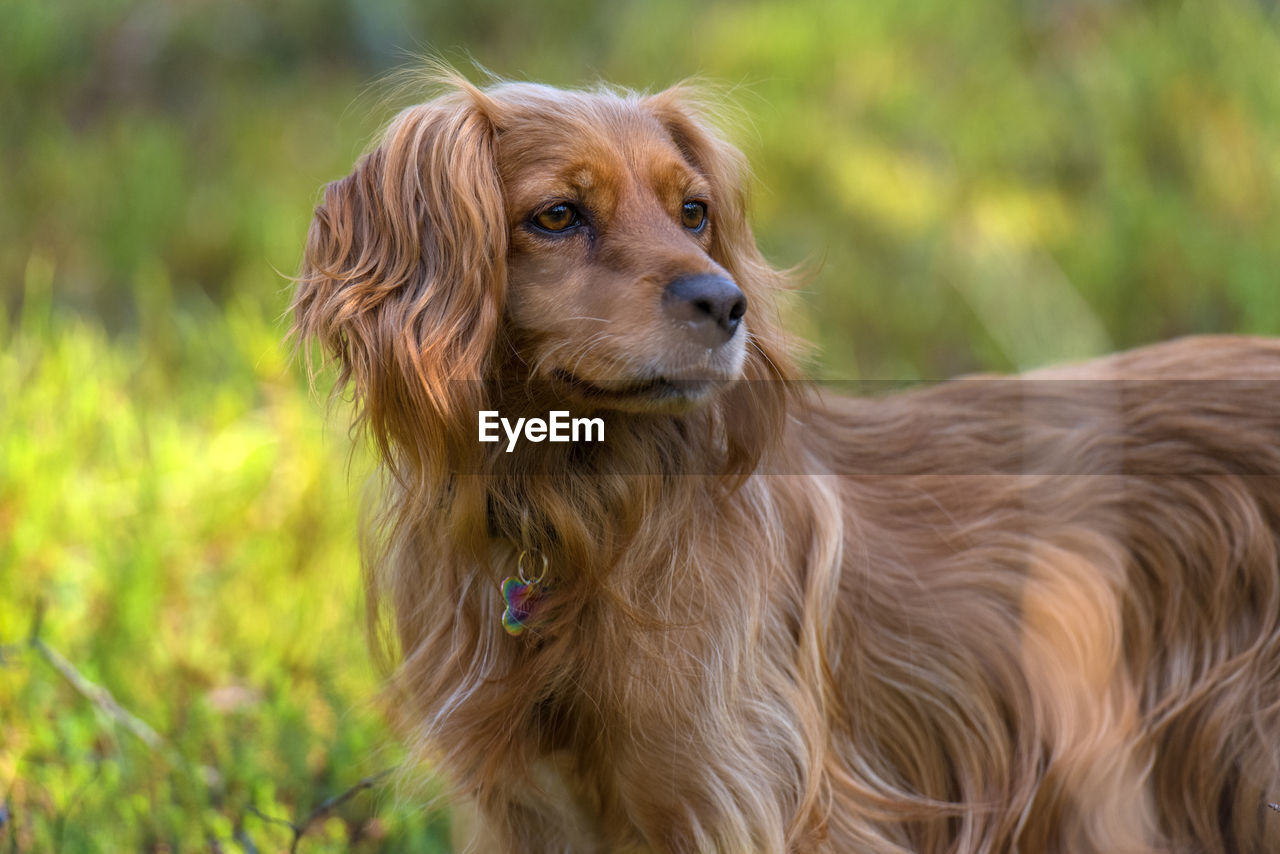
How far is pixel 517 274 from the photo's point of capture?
7.52ft

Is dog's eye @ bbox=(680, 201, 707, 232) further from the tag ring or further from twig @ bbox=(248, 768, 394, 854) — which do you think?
twig @ bbox=(248, 768, 394, 854)

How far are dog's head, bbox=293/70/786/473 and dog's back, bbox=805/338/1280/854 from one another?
691mm

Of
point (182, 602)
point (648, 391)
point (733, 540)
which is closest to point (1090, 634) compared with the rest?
point (733, 540)

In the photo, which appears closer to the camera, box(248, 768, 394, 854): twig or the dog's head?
the dog's head

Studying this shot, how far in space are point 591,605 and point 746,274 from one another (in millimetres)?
740

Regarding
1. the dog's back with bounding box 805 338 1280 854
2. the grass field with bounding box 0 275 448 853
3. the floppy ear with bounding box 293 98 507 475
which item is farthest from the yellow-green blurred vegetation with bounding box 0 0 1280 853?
the dog's back with bounding box 805 338 1280 854

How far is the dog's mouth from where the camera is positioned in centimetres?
217

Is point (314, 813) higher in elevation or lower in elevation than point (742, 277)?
lower

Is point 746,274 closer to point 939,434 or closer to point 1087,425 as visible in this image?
point 939,434

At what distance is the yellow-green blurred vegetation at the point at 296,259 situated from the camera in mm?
3412

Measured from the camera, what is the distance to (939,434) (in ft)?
9.78

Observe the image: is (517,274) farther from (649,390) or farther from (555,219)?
Answer: (649,390)

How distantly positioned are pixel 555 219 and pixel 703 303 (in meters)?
0.35

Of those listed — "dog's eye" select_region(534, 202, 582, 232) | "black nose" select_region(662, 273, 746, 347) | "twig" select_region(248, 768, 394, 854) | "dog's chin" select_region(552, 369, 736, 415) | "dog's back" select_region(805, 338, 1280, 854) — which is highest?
"dog's eye" select_region(534, 202, 582, 232)
